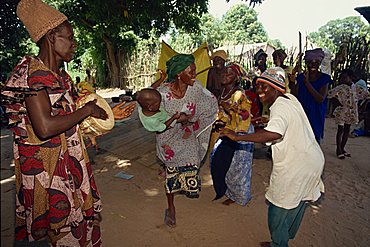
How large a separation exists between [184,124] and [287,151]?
1.06 m

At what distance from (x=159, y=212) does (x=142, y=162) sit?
181 cm

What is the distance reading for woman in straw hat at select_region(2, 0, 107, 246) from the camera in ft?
4.75

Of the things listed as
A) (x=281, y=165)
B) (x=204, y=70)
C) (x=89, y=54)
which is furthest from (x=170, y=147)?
(x=89, y=54)

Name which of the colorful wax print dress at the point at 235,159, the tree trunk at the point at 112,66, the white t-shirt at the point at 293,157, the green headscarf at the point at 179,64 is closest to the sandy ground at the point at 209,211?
the colorful wax print dress at the point at 235,159

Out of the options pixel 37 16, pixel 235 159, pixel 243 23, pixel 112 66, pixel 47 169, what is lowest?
pixel 235 159

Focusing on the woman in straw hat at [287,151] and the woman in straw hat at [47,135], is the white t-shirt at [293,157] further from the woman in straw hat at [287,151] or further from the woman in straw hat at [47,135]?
the woman in straw hat at [47,135]

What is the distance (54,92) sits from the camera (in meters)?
1.54

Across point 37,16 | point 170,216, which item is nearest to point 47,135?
point 37,16

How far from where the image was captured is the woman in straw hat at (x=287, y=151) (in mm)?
2064

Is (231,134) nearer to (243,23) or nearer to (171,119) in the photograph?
(171,119)

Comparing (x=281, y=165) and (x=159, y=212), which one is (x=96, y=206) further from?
(x=159, y=212)

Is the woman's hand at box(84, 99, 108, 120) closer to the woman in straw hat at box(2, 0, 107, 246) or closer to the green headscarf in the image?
the woman in straw hat at box(2, 0, 107, 246)

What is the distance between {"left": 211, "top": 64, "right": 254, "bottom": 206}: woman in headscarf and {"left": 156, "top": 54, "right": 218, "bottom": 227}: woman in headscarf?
1.39 feet

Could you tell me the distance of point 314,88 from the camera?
160 inches
